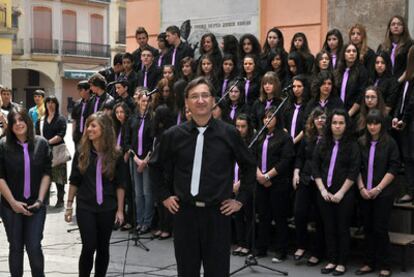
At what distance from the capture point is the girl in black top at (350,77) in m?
7.81

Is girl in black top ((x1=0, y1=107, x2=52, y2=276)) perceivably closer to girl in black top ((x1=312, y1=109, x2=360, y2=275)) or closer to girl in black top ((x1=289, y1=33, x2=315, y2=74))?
girl in black top ((x1=312, y1=109, x2=360, y2=275))

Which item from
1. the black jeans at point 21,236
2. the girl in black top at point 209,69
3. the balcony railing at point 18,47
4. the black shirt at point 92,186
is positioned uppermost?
the balcony railing at point 18,47

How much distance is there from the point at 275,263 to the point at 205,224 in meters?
2.92

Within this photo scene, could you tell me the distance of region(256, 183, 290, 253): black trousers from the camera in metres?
7.45

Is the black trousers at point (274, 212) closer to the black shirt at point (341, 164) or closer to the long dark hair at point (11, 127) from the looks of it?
the black shirt at point (341, 164)

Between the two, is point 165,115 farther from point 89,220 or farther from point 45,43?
point 45,43

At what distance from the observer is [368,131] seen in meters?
6.94

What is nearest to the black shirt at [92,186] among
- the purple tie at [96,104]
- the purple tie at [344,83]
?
the purple tie at [344,83]

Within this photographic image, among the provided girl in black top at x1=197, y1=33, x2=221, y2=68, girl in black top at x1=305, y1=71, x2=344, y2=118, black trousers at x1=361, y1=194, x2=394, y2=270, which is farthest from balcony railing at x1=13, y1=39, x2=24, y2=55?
black trousers at x1=361, y1=194, x2=394, y2=270

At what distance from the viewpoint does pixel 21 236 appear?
19.0 ft

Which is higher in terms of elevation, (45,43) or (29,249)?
(45,43)

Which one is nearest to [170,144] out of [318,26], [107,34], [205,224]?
[205,224]

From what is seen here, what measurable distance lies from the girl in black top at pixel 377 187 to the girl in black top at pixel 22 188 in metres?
3.37

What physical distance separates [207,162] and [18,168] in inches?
80.9
